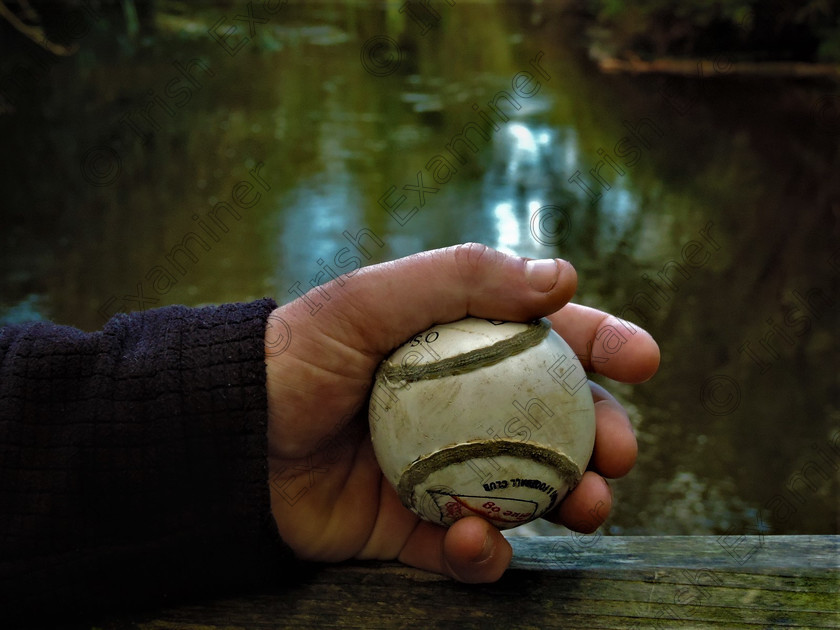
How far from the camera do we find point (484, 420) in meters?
1.23

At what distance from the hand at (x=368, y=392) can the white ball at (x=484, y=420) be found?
1.8 inches

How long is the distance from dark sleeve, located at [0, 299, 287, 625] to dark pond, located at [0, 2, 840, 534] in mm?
1477

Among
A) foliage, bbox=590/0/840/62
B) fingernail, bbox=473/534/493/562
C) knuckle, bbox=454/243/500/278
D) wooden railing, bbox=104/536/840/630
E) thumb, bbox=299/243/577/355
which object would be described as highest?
knuckle, bbox=454/243/500/278

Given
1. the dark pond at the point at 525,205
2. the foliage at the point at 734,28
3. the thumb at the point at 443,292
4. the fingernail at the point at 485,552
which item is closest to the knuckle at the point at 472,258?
the thumb at the point at 443,292

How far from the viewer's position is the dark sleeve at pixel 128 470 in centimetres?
121

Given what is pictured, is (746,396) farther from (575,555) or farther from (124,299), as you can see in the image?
(124,299)

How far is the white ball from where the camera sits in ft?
4.05

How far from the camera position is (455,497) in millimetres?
1271

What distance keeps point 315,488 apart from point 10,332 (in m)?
0.56

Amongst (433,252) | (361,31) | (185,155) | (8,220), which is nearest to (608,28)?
(361,31)

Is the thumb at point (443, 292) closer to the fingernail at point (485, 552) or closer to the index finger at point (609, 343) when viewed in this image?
the index finger at point (609, 343)

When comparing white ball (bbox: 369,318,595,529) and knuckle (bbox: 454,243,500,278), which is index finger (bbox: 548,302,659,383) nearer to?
white ball (bbox: 369,318,595,529)

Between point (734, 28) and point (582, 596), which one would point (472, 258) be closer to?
point (582, 596)

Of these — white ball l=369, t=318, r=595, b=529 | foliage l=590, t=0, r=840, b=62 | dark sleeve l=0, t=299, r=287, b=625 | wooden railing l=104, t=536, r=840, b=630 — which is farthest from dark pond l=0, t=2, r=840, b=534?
dark sleeve l=0, t=299, r=287, b=625
